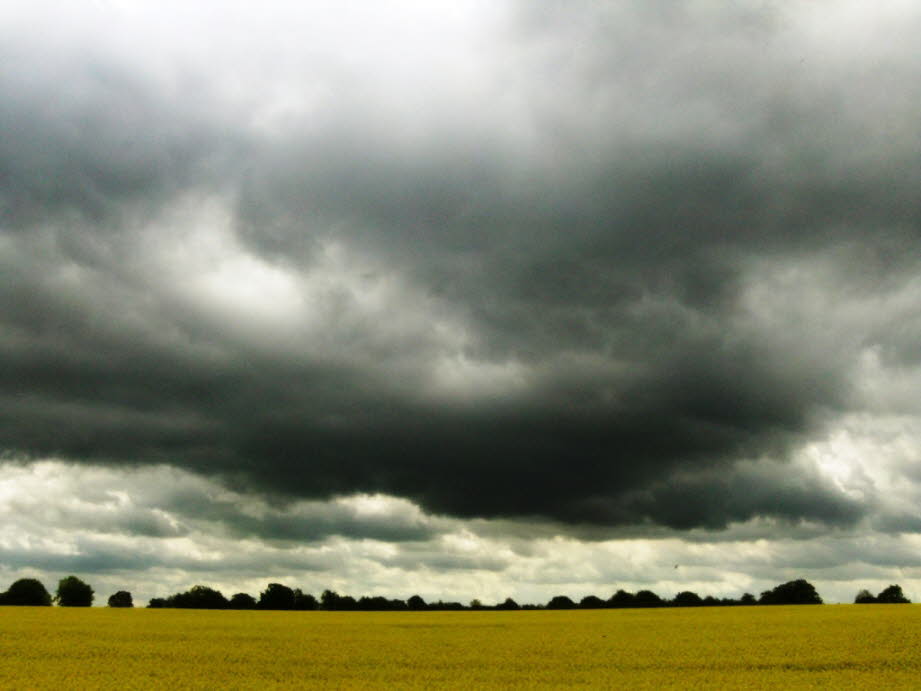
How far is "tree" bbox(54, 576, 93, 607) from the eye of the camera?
128 meters

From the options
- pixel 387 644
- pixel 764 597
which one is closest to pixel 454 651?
pixel 387 644

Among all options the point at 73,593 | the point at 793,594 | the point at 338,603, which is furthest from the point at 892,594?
the point at 73,593

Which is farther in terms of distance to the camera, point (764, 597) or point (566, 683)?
point (764, 597)

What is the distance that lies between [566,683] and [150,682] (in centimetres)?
1504

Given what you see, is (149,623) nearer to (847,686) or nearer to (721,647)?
(721,647)

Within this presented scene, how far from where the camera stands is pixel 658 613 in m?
69.4

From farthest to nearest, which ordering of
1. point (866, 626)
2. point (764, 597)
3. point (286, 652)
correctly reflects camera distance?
1. point (764, 597)
2. point (866, 626)
3. point (286, 652)

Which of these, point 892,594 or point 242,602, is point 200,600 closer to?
point 242,602

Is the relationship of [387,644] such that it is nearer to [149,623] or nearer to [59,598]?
[149,623]

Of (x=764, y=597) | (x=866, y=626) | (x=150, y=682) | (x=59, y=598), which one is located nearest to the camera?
(x=150, y=682)

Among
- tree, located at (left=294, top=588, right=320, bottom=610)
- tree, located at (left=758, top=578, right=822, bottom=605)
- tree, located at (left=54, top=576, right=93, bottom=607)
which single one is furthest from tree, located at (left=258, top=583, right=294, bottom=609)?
tree, located at (left=758, top=578, right=822, bottom=605)

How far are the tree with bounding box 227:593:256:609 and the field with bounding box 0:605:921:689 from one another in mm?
45890

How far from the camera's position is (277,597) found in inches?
4031

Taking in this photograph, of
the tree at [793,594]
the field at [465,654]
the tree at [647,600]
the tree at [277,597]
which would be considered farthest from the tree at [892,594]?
the tree at [277,597]
